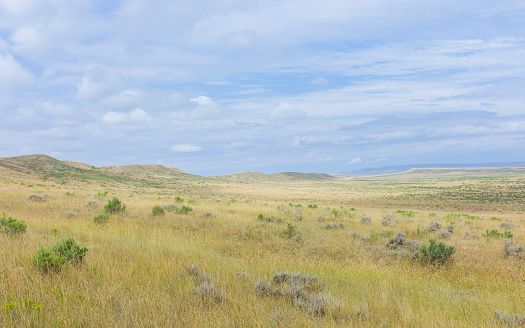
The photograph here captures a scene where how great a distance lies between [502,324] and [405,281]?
2191 millimetres

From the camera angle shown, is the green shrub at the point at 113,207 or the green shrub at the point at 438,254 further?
the green shrub at the point at 113,207

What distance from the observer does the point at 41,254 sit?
18.3 ft

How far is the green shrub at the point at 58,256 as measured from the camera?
18.0 ft

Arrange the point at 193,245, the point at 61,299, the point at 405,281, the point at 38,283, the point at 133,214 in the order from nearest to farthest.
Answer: the point at 61,299, the point at 38,283, the point at 405,281, the point at 193,245, the point at 133,214

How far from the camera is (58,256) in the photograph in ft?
18.4

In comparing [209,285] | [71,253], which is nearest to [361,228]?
[209,285]

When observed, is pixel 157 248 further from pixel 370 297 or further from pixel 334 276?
pixel 370 297

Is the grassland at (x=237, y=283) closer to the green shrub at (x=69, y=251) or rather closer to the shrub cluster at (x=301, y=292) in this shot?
the shrub cluster at (x=301, y=292)

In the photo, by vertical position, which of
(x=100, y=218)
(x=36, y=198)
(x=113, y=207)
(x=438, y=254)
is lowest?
(x=438, y=254)

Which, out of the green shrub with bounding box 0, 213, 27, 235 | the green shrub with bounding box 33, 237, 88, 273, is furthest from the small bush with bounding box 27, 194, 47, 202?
the green shrub with bounding box 33, 237, 88, 273

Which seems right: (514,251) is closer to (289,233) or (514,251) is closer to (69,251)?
(289,233)

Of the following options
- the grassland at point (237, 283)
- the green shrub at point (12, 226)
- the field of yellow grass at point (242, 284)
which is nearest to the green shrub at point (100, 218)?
the grassland at point (237, 283)

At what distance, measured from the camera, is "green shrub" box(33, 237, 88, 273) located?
5.47 meters

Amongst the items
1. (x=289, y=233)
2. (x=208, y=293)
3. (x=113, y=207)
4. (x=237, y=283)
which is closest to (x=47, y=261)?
(x=208, y=293)
